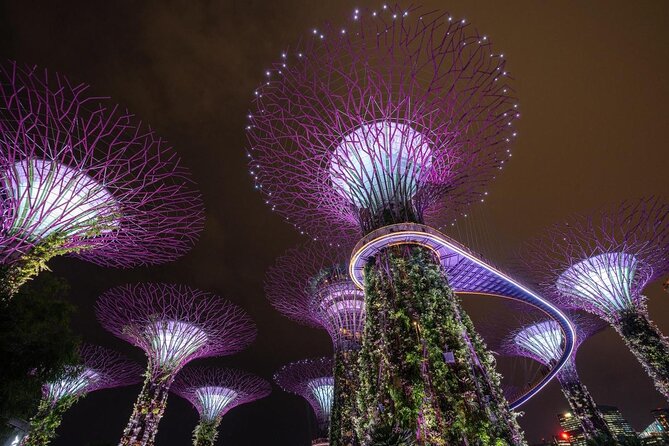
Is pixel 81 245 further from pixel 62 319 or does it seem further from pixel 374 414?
pixel 374 414

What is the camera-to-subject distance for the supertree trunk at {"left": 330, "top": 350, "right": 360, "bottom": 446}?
19312 millimetres

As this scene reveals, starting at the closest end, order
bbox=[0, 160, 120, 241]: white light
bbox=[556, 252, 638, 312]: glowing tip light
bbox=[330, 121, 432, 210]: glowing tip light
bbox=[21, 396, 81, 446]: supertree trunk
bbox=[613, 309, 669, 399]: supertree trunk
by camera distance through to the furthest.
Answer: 1. bbox=[0, 160, 120, 241]: white light
2. bbox=[330, 121, 432, 210]: glowing tip light
3. bbox=[613, 309, 669, 399]: supertree trunk
4. bbox=[556, 252, 638, 312]: glowing tip light
5. bbox=[21, 396, 81, 446]: supertree trunk

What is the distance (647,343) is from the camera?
20.3 metres

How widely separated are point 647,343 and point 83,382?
39298mm

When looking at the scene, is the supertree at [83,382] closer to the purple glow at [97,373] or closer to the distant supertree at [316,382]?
the purple glow at [97,373]

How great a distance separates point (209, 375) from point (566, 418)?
540ft

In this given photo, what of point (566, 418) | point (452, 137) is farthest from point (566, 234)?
point (566, 418)

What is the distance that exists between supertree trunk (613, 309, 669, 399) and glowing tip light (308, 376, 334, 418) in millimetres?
24494

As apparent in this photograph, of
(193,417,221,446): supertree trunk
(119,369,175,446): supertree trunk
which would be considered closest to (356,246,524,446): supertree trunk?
(119,369,175,446): supertree trunk

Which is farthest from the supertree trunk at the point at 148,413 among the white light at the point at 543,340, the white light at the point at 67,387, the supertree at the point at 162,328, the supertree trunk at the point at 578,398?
the supertree trunk at the point at 578,398

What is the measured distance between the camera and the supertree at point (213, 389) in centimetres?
3290

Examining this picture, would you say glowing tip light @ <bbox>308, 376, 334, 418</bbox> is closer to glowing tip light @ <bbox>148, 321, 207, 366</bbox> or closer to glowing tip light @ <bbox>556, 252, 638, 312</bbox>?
glowing tip light @ <bbox>148, 321, 207, 366</bbox>

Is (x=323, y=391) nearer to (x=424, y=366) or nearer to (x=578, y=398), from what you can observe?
(x=578, y=398)

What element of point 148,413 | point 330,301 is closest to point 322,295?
point 330,301
